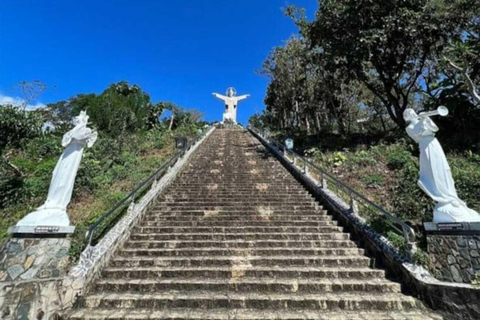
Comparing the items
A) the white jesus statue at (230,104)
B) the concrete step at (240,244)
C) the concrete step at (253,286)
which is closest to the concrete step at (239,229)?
the concrete step at (240,244)

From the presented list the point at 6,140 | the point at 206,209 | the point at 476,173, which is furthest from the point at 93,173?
the point at 476,173

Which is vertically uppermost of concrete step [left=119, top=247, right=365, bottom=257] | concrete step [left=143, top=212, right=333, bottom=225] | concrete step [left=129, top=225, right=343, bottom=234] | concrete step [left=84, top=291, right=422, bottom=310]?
concrete step [left=143, top=212, right=333, bottom=225]

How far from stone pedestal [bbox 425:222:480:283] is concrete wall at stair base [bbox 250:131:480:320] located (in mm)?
422

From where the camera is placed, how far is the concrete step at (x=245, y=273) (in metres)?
4.89

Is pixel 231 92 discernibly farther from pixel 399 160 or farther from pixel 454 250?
pixel 454 250

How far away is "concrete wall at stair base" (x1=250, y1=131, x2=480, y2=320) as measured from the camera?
3.85 meters

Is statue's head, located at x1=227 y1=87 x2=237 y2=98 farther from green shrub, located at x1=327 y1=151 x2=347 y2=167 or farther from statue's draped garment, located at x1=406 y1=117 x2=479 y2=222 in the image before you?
statue's draped garment, located at x1=406 y1=117 x2=479 y2=222

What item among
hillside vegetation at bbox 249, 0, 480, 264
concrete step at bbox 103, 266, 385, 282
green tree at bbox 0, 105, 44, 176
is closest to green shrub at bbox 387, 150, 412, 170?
hillside vegetation at bbox 249, 0, 480, 264

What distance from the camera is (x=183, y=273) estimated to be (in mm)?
4961

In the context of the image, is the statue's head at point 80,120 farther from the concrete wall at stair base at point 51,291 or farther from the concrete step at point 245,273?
the concrete step at point 245,273

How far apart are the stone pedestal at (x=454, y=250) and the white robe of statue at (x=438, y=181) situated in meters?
0.13

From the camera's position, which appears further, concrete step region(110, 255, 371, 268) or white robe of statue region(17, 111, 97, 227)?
concrete step region(110, 255, 371, 268)

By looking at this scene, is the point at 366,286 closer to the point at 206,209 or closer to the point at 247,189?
the point at 206,209

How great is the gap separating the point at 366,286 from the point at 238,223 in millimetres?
3114
